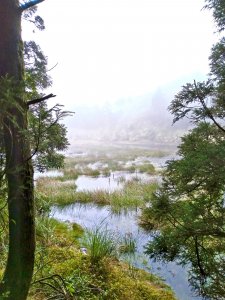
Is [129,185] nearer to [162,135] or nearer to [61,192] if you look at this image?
[61,192]

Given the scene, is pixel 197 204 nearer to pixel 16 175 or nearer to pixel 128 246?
pixel 16 175

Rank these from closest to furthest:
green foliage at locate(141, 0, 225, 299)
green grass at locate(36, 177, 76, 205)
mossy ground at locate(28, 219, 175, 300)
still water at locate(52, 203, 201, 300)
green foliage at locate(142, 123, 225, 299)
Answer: green foliage at locate(142, 123, 225, 299) < green foliage at locate(141, 0, 225, 299) < mossy ground at locate(28, 219, 175, 300) < still water at locate(52, 203, 201, 300) < green grass at locate(36, 177, 76, 205)

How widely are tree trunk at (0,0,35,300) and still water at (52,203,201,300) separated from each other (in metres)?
3.61

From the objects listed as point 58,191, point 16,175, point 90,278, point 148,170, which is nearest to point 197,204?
point 16,175

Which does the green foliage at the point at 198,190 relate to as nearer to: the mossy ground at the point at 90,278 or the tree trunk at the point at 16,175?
the tree trunk at the point at 16,175

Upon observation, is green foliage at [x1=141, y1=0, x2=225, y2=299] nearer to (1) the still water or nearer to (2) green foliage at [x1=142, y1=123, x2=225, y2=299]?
(2) green foliage at [x1=142, y1=123, x2=225, y2=299]

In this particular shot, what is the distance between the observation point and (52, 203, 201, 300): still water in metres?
6.22

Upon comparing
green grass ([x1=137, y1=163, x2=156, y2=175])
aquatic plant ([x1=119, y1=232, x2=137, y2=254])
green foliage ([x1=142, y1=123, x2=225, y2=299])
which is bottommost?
aquatic plant ([x1=119, y1=232, x2=137, y2=254])

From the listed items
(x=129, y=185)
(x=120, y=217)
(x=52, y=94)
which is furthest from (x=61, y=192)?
(x=52, y=94)

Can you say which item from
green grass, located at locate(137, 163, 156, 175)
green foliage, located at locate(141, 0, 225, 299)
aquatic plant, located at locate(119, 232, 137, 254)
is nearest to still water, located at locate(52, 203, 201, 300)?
aquatic plant, located at locate(119, 232, 137, 254)

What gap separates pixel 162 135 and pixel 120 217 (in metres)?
58.1

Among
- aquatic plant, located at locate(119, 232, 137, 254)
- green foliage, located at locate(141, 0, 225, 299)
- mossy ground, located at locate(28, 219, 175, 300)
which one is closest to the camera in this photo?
green foliage, located at locate(141, 0, 225, 299)

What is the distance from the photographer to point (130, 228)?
30.7 feet

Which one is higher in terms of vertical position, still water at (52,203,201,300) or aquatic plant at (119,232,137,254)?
aquatic plant at (119,232,137,254)
